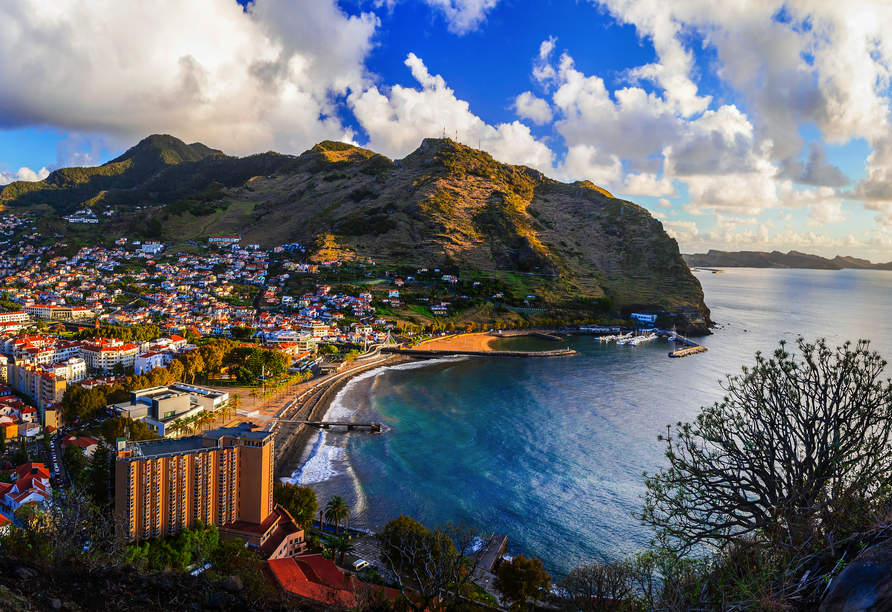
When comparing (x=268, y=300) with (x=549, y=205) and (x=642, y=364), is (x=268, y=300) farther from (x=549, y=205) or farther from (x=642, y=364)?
(x=549, y=205)

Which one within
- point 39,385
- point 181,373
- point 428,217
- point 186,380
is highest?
point 428,217

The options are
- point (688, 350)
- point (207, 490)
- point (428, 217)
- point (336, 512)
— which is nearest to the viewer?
point (207, 490)

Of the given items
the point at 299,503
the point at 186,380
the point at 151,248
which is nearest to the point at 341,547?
the point at 299,503

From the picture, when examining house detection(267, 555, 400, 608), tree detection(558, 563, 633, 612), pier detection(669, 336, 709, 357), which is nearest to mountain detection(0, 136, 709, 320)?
pier detection(669, 336, 709, 357)

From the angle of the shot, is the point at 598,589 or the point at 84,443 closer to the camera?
the point at 598,589

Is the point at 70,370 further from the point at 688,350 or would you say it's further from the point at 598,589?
the point at 688,350

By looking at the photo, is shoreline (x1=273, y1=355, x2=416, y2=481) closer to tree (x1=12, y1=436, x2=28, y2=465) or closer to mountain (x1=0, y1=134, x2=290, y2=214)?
tree (x1=12, y1=436, x2=28, y2=465)

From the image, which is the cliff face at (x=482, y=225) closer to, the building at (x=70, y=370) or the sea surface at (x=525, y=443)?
the sea surface at (x=525, y=443)
